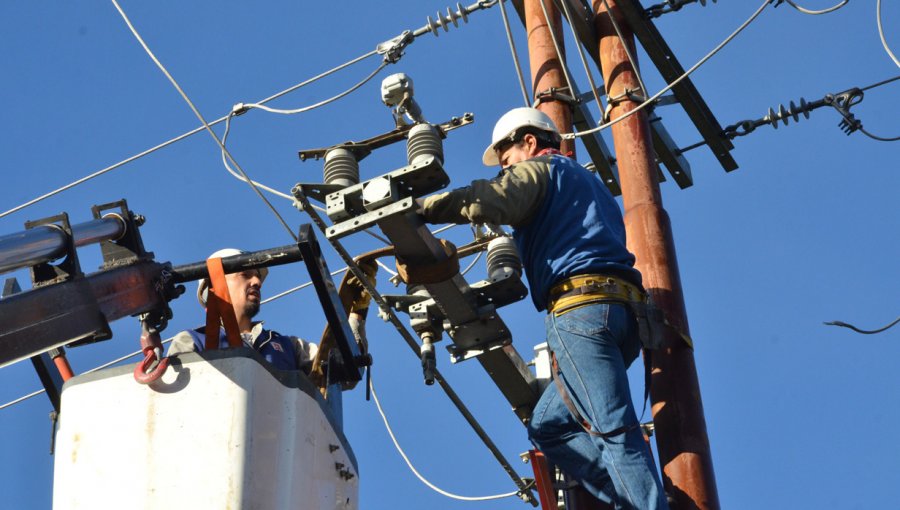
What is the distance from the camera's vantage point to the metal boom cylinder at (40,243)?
14.6 ft

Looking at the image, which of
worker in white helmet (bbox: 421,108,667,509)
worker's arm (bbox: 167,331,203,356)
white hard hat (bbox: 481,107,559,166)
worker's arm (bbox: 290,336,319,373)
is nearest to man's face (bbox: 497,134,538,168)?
white hard hat (bbox: 481,107,559,166)

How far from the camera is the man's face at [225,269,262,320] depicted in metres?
6.38

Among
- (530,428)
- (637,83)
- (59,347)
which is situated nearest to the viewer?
(59,347)

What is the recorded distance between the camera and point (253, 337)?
6.05 metres

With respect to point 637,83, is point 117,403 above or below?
below

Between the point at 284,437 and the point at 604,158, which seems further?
the point at 604,158

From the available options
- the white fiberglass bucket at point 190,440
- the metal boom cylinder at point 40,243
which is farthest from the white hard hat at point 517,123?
the white fiberglass bucket at point 190,440

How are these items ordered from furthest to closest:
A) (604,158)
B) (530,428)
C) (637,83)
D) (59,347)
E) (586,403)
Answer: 1. (604,158)
2. (637,83)
3. (530,428)
4. (586,403)
5. (59,347)

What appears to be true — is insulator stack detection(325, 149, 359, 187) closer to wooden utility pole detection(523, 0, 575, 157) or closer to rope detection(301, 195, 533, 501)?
rope detection(301, 195, 533, 501)

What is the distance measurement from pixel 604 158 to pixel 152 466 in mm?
5088

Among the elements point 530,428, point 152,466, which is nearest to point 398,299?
point 530,428

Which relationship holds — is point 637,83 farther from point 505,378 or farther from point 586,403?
point 586,403

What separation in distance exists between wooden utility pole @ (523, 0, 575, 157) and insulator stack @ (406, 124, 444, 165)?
1839mm

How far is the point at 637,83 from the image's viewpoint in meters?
7.53
